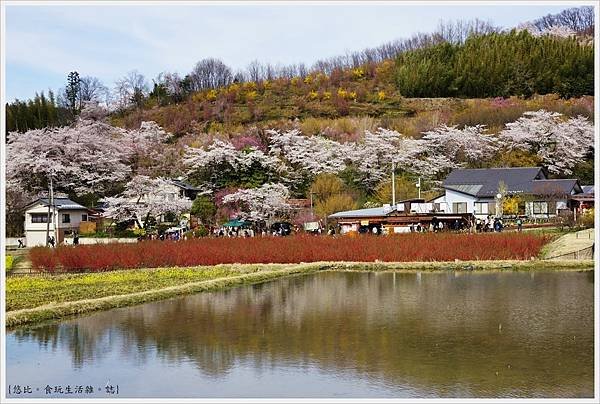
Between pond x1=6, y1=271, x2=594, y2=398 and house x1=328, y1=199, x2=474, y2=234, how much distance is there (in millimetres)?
13389

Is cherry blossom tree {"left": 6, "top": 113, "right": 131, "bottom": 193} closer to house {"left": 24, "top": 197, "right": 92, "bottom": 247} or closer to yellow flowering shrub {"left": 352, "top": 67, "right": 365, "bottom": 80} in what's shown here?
house {"left": 24, "top": 197, "right": 92, "bottom": 247}

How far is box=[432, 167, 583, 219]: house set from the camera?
32.0 m

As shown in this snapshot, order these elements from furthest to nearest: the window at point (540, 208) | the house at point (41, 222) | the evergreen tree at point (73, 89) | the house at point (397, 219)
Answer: the evergreen tree at point (73, 89), the house at point (41, 222), the window at point (540, 208), the house at point (397, 219)

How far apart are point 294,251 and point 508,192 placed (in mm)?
13561

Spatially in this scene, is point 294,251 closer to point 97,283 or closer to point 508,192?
point 97,283

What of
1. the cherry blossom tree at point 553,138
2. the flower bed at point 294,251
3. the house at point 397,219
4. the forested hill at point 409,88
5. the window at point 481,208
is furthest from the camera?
the forested hill at point 409,88

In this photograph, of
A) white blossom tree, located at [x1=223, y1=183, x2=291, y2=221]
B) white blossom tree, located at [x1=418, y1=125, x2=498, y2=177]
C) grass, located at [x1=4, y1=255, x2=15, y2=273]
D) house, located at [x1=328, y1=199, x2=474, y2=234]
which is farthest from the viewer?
white blossom tree, located at [x1=418, y1=125, x2=498, y2=177]

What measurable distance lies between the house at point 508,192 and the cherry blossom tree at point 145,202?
526 inches

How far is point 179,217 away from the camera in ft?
120

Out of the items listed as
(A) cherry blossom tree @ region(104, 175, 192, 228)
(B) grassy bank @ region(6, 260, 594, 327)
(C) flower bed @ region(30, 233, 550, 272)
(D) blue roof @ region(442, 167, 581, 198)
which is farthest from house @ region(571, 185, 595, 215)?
(A) cherry blossom tree @ region(104, 175, 192, 228)

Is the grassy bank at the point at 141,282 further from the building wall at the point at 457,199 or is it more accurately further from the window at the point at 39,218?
the window at the point at 39,218

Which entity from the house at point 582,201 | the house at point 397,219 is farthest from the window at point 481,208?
the house at point 582,201

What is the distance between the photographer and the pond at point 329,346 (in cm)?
897

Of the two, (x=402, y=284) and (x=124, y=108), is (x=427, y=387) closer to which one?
(x=402, y=284)
